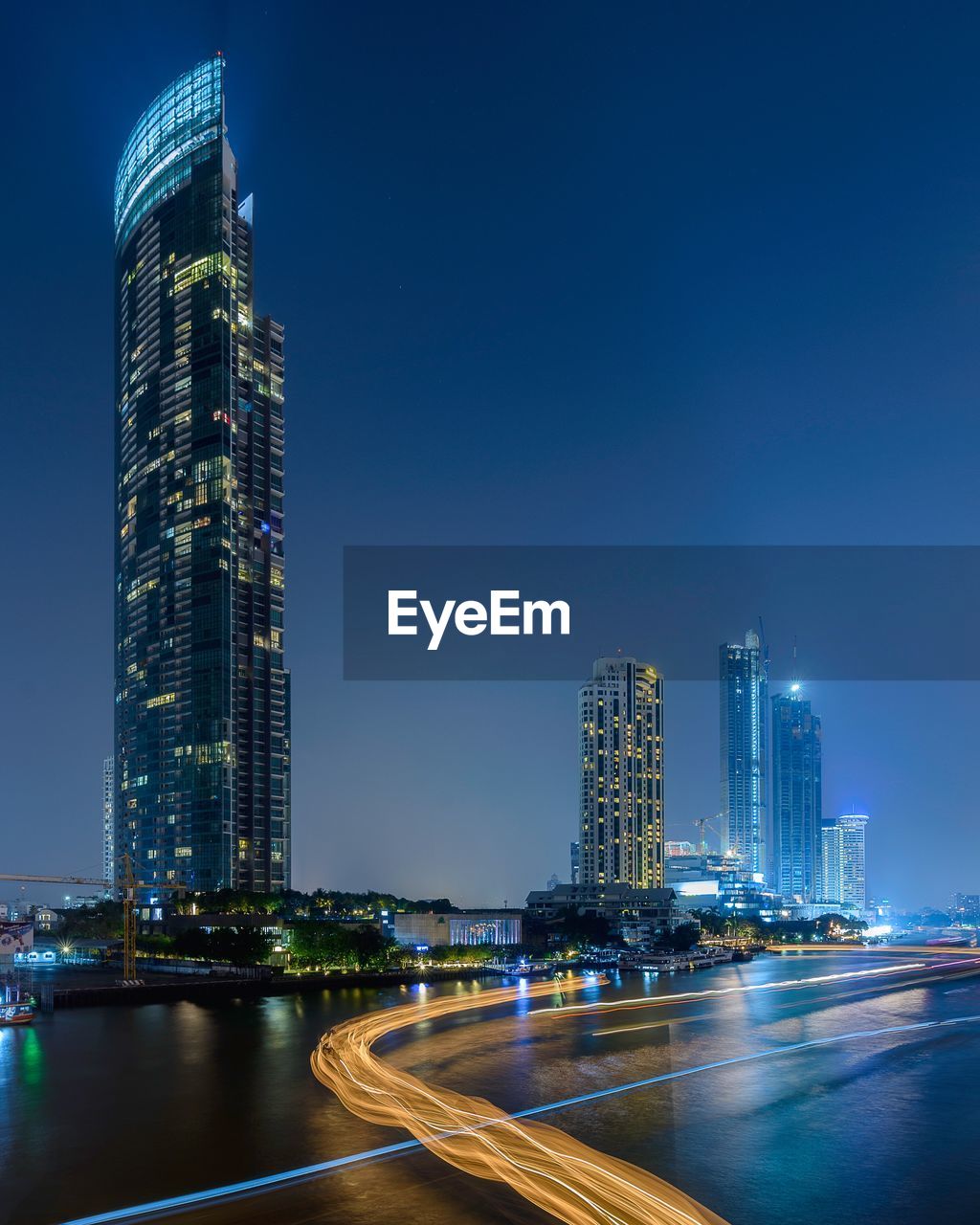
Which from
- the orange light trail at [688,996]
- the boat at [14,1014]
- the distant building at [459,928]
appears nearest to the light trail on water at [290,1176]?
the orange light trail at [688,996]

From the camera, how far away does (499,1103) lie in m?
40.1

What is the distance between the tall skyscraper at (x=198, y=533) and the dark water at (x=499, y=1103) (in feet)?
287

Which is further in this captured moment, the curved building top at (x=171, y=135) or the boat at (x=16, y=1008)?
the curved building top at (x=171, y=135)

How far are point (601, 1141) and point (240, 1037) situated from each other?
32007 mm

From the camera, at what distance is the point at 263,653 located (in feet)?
541

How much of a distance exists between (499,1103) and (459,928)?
11179 centimetres

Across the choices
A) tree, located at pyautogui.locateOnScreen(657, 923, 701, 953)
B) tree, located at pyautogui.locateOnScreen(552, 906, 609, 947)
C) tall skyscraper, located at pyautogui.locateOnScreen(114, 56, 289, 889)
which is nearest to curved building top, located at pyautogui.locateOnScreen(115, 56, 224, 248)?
tall skyscraper, located at pyautogui.locateOnScreen(114, 56, 289, 889)

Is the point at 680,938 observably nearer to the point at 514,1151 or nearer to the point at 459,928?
the point at 459,928

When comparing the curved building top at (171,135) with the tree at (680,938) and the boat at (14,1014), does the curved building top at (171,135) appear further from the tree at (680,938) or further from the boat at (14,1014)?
the boat at (14,1014)

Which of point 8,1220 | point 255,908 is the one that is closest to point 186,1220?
point 8,1220

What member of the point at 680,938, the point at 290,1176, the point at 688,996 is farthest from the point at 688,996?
the point at 680,938

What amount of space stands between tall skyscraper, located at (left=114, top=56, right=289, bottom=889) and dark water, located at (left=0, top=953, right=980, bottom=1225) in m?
87.6

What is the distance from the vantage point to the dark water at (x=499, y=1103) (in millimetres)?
29422

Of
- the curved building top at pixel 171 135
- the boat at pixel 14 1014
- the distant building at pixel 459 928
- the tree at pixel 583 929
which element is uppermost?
the curved building top at pixel 171 135
